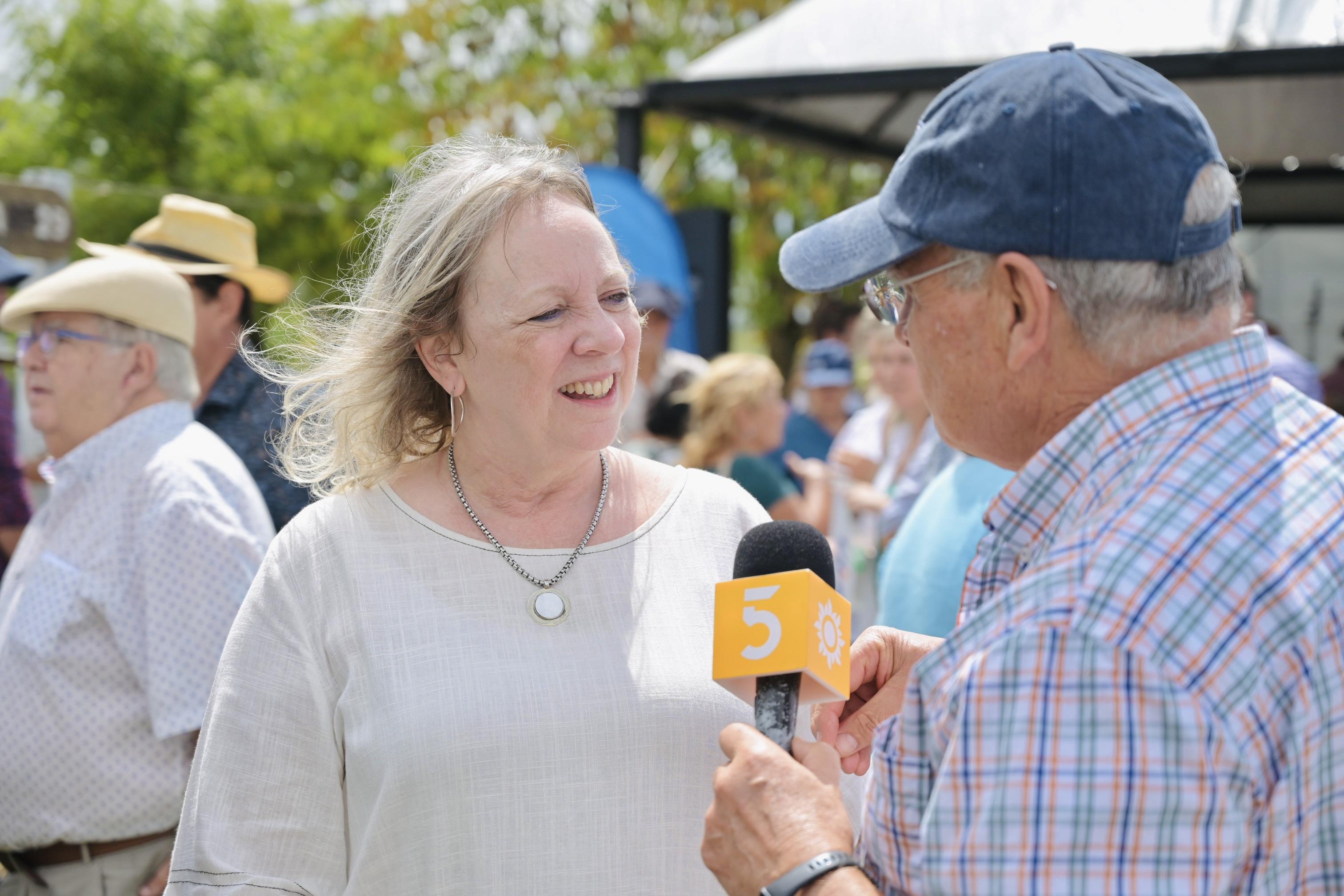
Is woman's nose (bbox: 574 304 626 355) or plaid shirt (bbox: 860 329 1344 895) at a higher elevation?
woman's nose (bbox: 574 304 626 355)

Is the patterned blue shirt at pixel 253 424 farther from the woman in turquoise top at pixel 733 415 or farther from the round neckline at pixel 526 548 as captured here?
the woman in turquoise top at pixel 733 415

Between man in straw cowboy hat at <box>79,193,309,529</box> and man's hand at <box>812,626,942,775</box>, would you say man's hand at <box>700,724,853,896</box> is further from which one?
man in straw cowboy hat at <box>79,193,309,529</box>

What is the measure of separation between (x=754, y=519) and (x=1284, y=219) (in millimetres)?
7634

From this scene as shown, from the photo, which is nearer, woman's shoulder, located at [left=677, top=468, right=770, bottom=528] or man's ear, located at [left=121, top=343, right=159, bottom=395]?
woman's shoulder, located at [left=677, top=468, right=770, bottom=528]

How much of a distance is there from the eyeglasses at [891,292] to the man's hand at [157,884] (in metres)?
2.39

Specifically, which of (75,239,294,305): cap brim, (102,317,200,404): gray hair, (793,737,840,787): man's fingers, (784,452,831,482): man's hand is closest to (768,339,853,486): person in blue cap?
(784,452,831,482): man's hand

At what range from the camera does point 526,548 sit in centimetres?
234

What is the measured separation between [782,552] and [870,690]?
0.34 m

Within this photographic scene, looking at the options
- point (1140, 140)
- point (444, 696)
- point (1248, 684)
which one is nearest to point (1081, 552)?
point (1248, 684)

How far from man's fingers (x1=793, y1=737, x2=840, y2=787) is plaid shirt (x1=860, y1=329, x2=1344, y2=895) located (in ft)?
0.68

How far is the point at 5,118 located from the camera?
56.5 ft

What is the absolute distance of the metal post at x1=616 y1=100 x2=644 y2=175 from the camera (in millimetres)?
7039

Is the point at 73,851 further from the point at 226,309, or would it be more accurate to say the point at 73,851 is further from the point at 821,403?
the point at 821,403

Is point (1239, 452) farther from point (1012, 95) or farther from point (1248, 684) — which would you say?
point (1012, 95)
